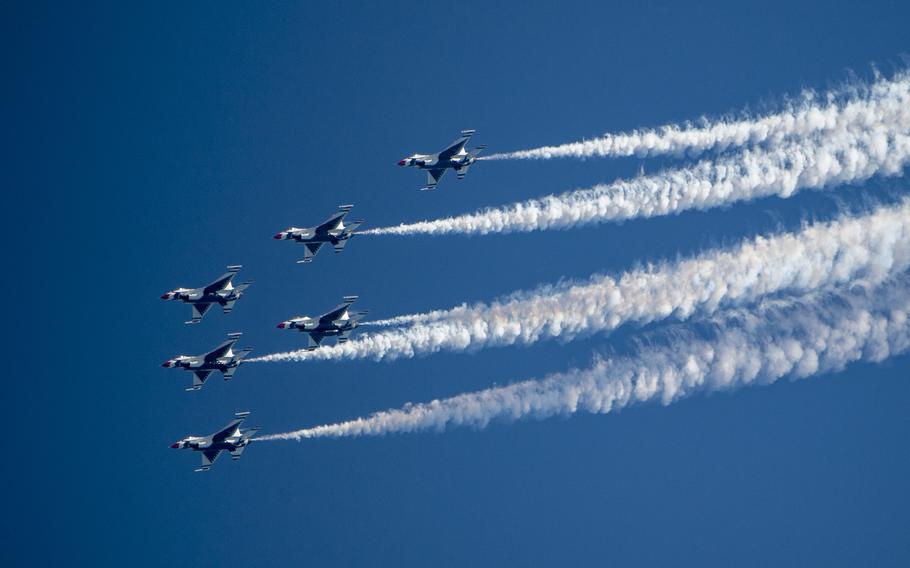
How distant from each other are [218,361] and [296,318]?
3.89m

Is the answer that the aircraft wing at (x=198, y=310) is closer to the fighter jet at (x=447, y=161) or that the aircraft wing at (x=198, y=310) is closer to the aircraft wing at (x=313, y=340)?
the aircraft wing at (x=313, y=340)

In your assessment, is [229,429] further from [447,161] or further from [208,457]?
[447,161]

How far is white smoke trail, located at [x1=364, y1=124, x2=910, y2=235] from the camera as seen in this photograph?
54906 mm

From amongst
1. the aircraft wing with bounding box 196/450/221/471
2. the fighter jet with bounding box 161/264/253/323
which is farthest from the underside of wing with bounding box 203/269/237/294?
the aircraft wing with bounding box 196/450/221/471

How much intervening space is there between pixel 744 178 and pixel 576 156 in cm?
683

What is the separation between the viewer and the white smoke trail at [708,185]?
54906 mm

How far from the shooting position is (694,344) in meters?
58.0

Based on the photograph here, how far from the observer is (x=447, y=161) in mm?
64625

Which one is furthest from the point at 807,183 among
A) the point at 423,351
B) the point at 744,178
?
the point at 423,351

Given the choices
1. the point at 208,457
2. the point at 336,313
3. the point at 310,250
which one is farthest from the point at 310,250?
the point at 208,457

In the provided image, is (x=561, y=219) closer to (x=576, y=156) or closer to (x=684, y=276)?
(x=576, y=156)

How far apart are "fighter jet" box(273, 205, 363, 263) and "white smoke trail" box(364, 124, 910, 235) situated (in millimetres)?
1896

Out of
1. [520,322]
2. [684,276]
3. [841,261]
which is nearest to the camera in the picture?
[841,261]

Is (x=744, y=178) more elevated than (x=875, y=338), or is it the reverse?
(x=744, y=178)
